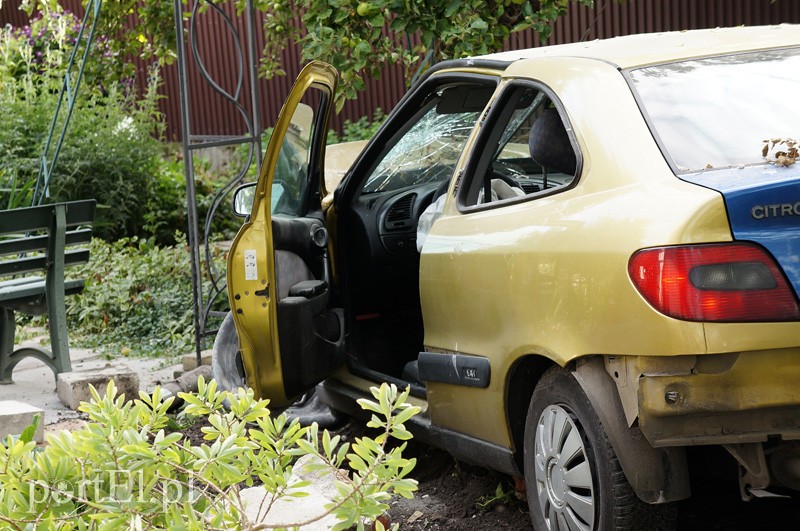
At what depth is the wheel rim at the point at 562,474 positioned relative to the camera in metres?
3.35

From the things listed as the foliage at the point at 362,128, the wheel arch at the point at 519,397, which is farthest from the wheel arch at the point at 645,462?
the foliage at the point at 362,128

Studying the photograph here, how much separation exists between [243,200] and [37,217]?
91.5 inches

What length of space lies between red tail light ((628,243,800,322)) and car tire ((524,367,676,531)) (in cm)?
52

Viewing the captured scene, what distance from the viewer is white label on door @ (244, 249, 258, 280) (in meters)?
4.61

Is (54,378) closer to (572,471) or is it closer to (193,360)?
(193,360)

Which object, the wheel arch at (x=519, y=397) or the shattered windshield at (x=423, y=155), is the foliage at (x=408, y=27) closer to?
the shattered windshield at (x=423, y=155)

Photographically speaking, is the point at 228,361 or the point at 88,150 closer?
the point at 228,361

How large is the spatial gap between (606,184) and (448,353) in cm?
105

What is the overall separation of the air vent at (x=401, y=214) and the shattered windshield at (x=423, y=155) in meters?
0.14

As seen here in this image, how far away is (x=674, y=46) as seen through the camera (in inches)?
150

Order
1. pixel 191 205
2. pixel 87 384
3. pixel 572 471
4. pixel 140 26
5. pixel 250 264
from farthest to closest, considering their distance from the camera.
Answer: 1. pixel 140 26
2. pixel 191 205
3. pixel 87 384
4. pixel 250 264
5. pixel 572 471

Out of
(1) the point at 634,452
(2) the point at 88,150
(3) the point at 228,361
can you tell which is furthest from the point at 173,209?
(1) the point at 634,452

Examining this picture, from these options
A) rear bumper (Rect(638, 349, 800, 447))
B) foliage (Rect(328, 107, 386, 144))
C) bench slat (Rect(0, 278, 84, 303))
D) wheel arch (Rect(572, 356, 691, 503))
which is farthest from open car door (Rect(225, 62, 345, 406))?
foliage (Rect(328, 107, 386, 144))

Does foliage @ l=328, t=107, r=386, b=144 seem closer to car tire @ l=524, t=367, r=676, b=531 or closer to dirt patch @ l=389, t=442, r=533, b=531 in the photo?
dirt patch @ l=389, t=442, r=533, b=531
